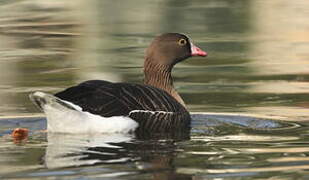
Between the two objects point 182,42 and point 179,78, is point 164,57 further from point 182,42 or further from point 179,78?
point 179,78

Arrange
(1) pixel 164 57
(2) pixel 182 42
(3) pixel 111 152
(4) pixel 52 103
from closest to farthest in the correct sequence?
(3) pixel 111 152 → (4) pixel 52 103 → (1) pixel 164 57 → (2) pixel 182 42

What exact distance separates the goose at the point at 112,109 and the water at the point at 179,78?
194mm

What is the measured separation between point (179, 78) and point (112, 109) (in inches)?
197

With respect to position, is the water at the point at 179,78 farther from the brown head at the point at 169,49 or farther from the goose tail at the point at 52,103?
the brown head at the point at 169,49

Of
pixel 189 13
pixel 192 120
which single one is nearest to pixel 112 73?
pixel 192 120

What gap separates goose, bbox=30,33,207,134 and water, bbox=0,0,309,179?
19 cm

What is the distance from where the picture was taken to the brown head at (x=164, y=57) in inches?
527

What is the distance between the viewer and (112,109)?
11359 mm

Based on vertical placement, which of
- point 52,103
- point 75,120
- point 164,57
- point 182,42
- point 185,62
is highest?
point 182,42

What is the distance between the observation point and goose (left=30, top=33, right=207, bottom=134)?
438 inches

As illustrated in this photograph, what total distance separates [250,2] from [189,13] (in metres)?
2.47

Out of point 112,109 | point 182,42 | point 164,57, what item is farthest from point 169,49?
point 112,109

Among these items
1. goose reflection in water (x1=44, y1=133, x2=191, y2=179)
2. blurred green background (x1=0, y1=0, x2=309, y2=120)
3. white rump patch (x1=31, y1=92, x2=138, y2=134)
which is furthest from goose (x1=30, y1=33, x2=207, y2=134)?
blurred green background (x1=0, y1=0, x2=309, y2=120)

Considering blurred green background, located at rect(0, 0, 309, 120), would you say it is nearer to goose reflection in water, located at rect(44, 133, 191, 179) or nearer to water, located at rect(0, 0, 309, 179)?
water, located at rect(0, 0, 309, 179)
